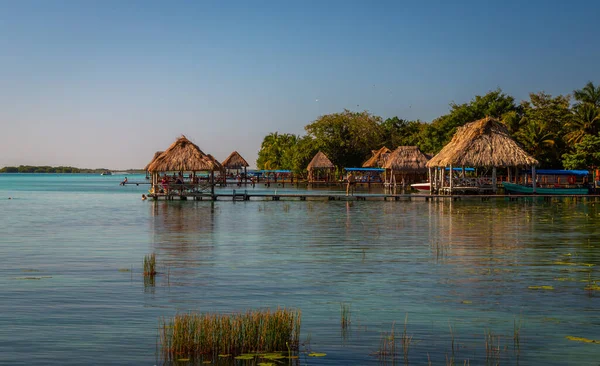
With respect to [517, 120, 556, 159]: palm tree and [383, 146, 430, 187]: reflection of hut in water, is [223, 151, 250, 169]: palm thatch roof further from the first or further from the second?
[517, 120, 556, 159]: palm tree

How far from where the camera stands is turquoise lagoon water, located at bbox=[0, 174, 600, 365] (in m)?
9.42

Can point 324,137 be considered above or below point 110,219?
above

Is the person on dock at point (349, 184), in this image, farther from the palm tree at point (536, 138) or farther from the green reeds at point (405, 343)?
the green reeds at point (405, 343)

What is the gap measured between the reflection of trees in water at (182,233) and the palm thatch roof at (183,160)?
533 cm

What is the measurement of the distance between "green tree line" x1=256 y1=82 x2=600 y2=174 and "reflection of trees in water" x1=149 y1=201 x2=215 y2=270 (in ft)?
113

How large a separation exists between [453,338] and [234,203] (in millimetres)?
37578

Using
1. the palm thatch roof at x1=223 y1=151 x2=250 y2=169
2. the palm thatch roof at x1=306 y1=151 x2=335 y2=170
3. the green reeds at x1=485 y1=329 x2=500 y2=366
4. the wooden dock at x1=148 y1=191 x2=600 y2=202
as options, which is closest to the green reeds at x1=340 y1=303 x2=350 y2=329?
the green reeds at x1=485 y1=329 x2=500 y2=366

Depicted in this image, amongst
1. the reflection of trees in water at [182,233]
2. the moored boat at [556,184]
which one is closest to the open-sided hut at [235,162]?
the moored boat at [556,184]

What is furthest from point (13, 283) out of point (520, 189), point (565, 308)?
point (520, 189)

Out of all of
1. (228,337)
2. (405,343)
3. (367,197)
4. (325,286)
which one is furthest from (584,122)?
(228,337)

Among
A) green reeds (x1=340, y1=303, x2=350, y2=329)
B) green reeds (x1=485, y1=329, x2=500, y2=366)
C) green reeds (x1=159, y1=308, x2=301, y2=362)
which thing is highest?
green reeds (x1=159, y1=308, x2=301, y2=362)

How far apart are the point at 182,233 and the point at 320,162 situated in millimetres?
62937

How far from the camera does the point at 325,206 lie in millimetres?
43156

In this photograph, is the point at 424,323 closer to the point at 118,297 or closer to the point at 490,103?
the point at 118,297
